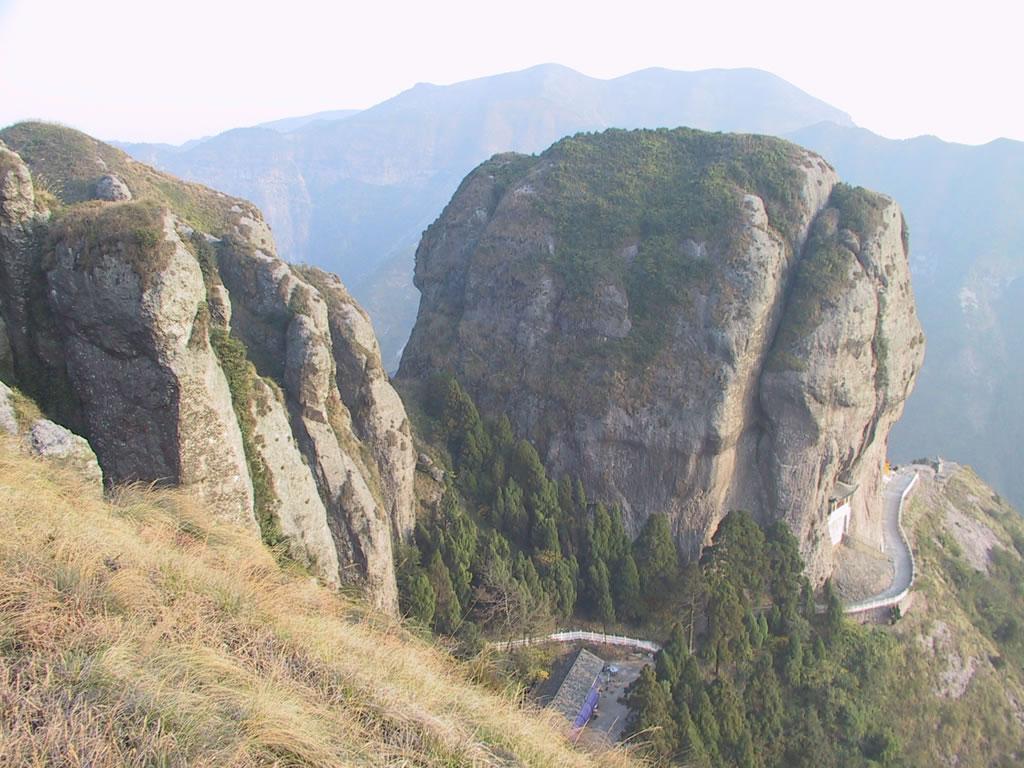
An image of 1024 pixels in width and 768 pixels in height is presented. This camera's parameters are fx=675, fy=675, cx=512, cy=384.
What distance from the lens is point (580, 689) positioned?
87.5ft

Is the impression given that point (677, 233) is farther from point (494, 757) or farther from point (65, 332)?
point (494, 757)

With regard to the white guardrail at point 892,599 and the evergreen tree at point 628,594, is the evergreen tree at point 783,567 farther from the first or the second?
the evergreen tree at point 628,594

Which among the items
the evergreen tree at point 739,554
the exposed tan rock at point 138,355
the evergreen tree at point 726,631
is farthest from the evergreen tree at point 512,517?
the exposed tan rock at point 138,355

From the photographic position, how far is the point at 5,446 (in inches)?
424

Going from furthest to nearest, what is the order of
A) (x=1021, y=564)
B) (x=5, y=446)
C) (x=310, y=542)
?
(x=1021, y=564), (x=310, y=542), (x=5, y=446)

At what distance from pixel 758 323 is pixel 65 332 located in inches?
1220

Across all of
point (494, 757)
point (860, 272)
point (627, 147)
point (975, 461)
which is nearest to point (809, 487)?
point (860, 272)

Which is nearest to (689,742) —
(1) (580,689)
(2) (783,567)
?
(1) (580,689)

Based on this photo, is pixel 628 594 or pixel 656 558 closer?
pixel 628 594

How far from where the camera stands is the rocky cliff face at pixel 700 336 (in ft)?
118

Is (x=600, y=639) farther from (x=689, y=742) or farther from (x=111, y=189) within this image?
(x=111, y=189)

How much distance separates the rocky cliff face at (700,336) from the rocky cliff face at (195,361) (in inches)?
449

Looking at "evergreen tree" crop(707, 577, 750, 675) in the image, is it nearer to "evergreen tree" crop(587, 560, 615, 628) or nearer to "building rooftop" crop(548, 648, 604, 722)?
"evergreen tree" crop(587, 560, 615, 628)

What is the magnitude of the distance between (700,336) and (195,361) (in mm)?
26434
